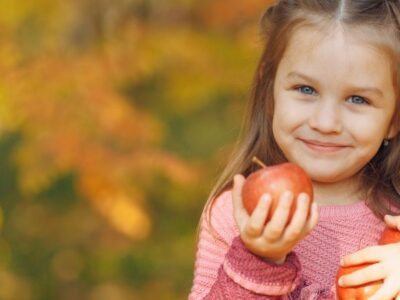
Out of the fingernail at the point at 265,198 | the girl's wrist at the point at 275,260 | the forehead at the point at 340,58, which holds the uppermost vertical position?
the forehead at the point at 340,58

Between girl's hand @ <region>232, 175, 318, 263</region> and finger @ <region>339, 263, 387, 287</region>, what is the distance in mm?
171

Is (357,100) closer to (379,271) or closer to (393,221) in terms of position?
(393,221)

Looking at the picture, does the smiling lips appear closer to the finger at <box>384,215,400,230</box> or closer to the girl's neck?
the girl's neck

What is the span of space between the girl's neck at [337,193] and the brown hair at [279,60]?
0.03 meters

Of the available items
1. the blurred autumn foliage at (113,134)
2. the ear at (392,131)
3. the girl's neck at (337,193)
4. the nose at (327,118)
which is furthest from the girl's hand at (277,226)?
the blurred autumn foliage at (113,134)

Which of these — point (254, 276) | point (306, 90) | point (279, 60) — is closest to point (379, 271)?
point (254, 276)

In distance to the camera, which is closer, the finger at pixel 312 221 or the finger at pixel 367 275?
the finger at pixel 312 221

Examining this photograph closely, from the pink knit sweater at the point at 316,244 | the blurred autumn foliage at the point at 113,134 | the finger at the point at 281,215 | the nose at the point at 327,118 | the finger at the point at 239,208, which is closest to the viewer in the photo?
the finger at the point at 281,215

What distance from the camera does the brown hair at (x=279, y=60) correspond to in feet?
9.41

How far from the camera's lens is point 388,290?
2.47 metres

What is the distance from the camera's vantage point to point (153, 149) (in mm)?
5680

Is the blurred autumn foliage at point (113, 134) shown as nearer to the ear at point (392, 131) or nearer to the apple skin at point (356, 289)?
the ear at point (392, 131)

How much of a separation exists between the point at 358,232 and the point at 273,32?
0.58 m

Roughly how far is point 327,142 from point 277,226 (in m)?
0.53
